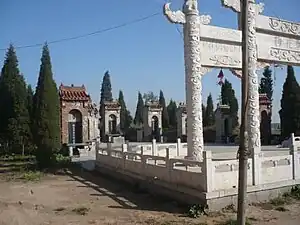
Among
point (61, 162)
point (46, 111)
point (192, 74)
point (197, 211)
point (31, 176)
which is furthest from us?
point (46, 111)

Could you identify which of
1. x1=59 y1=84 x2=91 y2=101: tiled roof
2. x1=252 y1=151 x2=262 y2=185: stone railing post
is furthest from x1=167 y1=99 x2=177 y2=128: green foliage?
x1=252 y1=151 x2=262 y2=185: stone railing post

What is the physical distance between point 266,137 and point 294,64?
13.1 metres

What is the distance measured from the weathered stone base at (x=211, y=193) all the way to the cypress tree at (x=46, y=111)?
8.00m

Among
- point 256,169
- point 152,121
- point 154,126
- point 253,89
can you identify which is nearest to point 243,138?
point 256,169

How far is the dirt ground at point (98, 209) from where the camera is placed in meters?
6.08

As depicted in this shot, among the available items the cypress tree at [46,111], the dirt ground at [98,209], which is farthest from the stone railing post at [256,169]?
the cypress tree at [46,111]

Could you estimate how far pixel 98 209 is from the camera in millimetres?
6977

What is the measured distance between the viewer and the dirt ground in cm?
608

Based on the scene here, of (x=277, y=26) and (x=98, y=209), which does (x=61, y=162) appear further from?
(x=277, y=26)

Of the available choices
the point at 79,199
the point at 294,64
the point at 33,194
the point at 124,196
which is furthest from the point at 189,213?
the point at 294,64

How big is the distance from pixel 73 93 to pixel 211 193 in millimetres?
14078

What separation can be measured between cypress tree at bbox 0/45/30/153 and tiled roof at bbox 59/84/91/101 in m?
2.28

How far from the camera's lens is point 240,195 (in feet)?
11.7

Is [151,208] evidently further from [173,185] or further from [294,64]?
[294,64]
